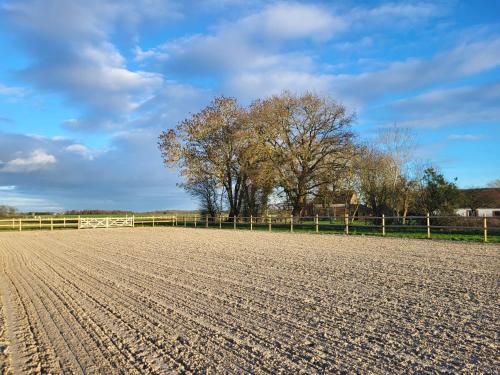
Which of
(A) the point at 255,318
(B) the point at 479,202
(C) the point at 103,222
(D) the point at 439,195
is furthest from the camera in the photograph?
(C) the point at 103,222

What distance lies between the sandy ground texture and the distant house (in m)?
24.3

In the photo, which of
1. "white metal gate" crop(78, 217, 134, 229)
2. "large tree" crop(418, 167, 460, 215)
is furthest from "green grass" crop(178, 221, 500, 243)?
"white metal gate" crop(78, 217, 134, 229)

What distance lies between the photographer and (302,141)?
109 feet

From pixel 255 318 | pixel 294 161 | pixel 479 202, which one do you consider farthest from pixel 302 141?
pixel 255 318

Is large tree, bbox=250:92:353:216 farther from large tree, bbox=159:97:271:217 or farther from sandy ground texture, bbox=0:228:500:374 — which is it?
sandy ground texture, bbox=0:228:500:374

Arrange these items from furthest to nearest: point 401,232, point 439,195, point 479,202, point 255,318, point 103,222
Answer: point 103,222 < point 479,202 < point 439,195 < point 401,232 < point 255,318

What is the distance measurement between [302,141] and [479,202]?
16102mm

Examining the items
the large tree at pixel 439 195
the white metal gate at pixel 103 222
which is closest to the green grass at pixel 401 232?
the large tree at pixel 439 195

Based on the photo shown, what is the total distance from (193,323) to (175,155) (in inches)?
1330

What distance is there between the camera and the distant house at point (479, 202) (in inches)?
1268

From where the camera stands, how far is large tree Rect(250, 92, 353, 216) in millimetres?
32281

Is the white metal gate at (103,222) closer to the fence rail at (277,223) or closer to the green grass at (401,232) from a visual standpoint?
the fence rail at (277,223)

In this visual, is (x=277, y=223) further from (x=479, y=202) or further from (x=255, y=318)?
(x=255, y=318)

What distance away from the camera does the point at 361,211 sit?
50000 mm
